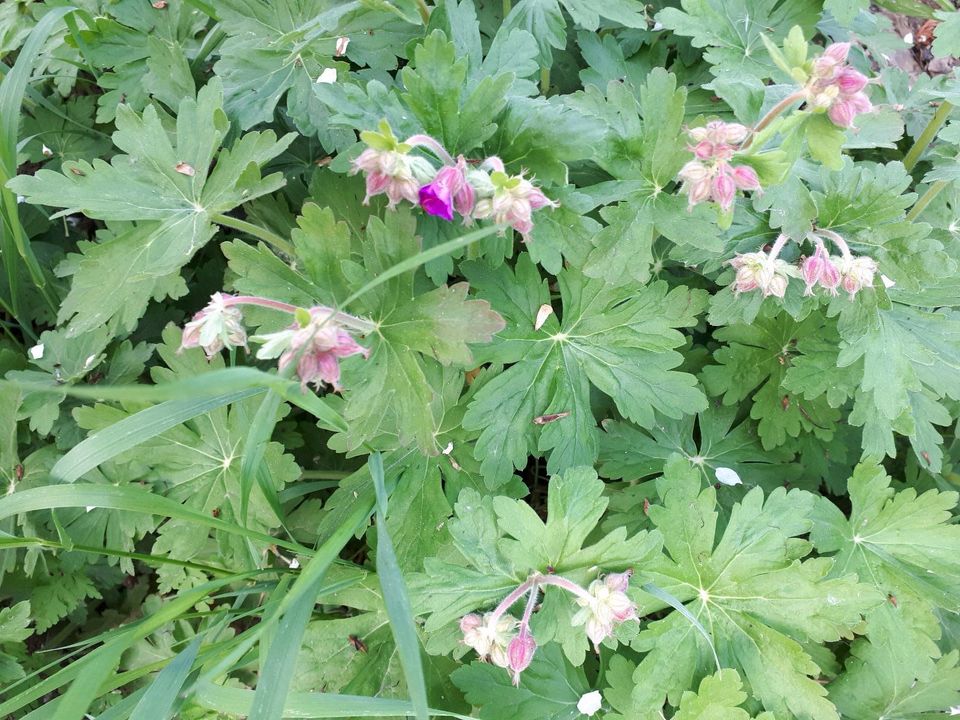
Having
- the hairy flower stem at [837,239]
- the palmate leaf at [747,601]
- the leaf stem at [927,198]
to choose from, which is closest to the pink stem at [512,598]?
the palmate leaf at [747,601]

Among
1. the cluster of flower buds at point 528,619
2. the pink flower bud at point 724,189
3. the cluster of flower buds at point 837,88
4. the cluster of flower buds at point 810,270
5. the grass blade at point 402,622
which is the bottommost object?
the cluster of flower buds at point 528,619

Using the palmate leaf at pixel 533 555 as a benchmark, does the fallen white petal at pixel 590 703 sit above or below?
below

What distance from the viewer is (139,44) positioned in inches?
96.9

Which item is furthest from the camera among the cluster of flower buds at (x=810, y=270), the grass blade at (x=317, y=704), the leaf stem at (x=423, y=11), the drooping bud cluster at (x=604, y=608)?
the leaf stem at (x=423, y=11)

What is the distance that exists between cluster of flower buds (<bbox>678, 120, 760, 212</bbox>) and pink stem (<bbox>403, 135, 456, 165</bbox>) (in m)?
0.55

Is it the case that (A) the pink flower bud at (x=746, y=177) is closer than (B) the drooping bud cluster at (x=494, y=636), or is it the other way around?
(A) the pink flower bud at (x=746, y=177)

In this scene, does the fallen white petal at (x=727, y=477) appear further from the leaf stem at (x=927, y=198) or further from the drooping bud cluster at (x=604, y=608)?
the leaf stem at (x=927, y=198)

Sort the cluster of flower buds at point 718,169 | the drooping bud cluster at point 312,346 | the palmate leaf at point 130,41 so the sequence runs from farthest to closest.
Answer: the palmate leaf at point 130,41 < the cluster of flower buds at point 718,169 < the drooping bud cluster at point 312,346

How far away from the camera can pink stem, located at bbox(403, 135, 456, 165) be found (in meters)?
1.52

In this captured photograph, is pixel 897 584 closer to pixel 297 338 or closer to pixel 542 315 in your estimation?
Result: pixel 542 315

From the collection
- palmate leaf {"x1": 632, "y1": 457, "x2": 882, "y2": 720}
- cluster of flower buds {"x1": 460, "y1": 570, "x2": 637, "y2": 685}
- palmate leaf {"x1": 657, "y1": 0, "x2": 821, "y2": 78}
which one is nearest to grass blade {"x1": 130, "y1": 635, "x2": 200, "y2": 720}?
cluster of flower buds {"x1": 460, "y1": 570, "x2": 637, "y2": 685}

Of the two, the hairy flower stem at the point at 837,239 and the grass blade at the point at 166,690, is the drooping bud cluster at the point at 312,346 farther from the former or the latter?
the hairy flower stem at the point at 837,239

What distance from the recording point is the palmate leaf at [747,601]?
1.97 meters

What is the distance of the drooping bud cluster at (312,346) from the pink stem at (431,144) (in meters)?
0.41
